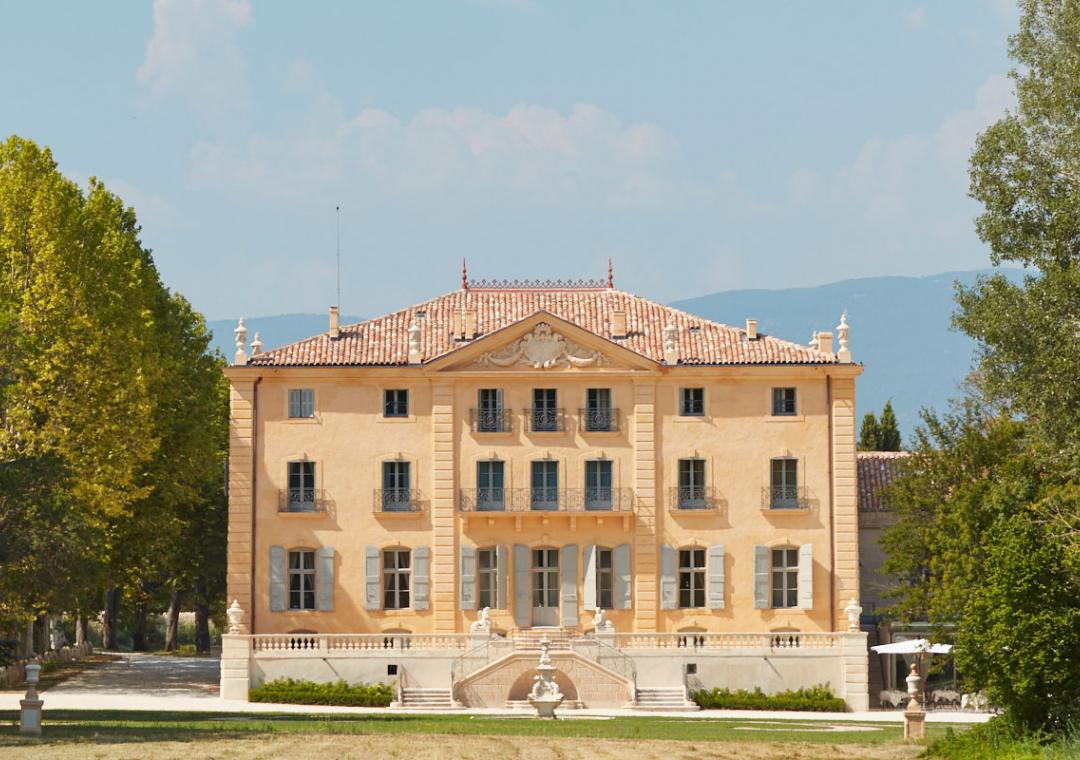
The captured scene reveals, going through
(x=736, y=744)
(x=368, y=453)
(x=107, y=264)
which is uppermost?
(x=107, y=264)

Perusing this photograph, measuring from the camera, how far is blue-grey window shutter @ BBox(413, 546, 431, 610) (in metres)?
55.2

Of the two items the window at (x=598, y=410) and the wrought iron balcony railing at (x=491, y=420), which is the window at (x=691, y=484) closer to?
the window at (x=598, y=410)

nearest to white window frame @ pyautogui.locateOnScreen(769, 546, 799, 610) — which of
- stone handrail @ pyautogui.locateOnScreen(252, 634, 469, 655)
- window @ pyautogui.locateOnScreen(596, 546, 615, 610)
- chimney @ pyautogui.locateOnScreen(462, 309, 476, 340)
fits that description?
window @ pyautogui.locateOnScreen(596, 546, 615, 610)

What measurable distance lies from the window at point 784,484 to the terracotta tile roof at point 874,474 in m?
5.32

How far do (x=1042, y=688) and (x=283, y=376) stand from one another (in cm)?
2896

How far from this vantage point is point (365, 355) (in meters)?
56.0

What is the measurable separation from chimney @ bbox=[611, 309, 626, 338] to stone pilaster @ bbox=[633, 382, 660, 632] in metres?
1.95

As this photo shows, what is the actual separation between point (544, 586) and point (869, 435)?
2800 centimetres

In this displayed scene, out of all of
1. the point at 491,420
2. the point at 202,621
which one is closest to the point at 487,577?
the point at 491,420

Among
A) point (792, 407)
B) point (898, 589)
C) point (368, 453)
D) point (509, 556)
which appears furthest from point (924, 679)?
point (368, 453)

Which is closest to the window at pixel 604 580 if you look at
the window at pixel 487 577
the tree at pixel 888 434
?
the window at pixel 487 577

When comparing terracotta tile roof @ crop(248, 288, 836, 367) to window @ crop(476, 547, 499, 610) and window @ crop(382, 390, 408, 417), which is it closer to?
window @ crop(382, 390, 408, 417)

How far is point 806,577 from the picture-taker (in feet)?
180

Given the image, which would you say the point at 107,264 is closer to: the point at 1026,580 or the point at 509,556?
the point at 509,556
